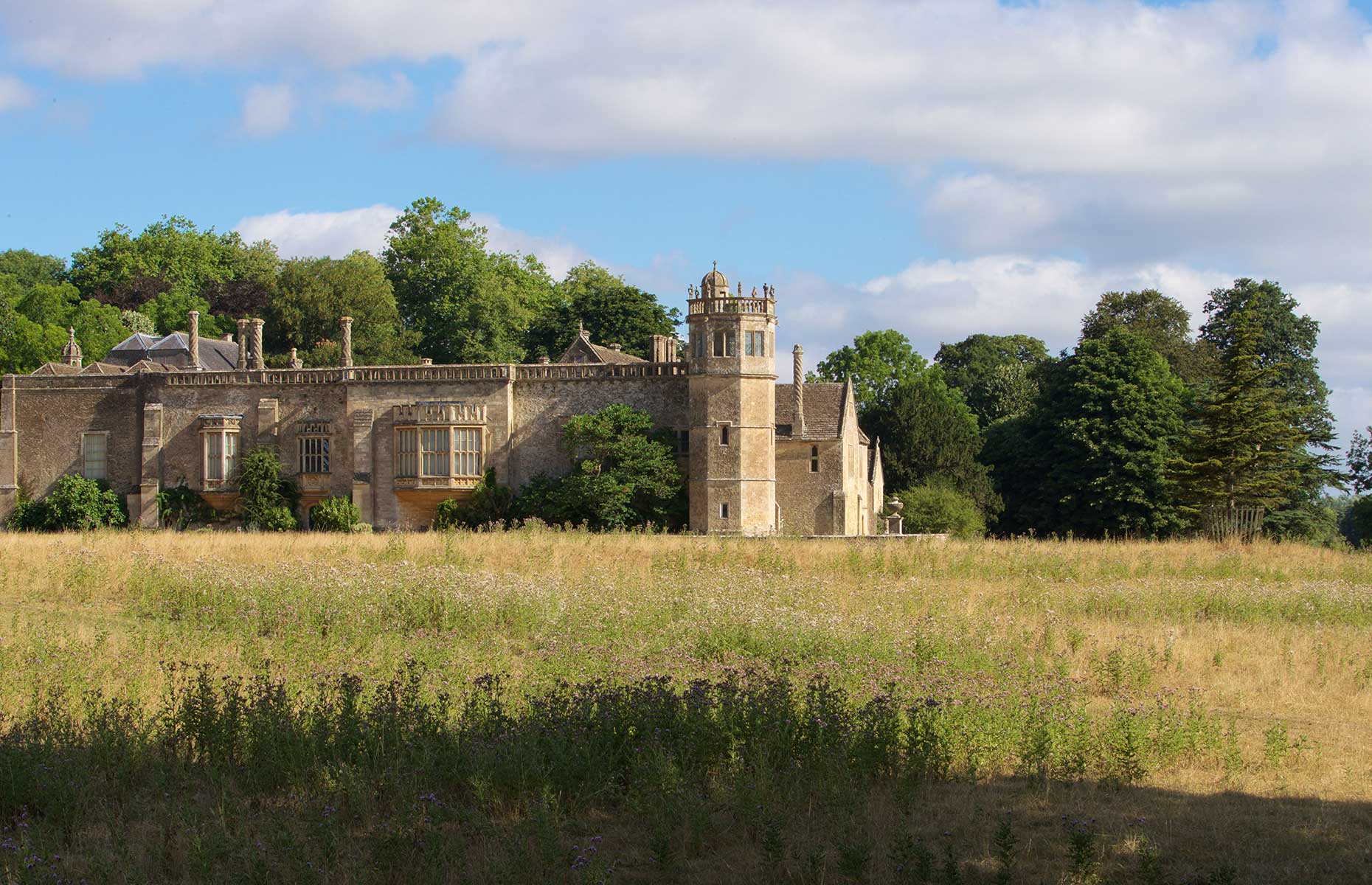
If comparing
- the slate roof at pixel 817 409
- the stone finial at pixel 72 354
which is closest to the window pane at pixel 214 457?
the stone finial at pixel 72 354

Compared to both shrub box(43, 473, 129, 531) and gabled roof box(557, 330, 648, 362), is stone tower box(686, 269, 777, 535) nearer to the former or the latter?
gabled roof box(557, 330, 648, 362)

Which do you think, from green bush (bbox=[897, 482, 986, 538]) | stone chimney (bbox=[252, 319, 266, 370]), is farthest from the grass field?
stone chimney (bbox=[252, 319, 266, 370])

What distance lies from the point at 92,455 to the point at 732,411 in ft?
72.1

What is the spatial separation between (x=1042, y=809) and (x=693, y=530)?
30.6 m

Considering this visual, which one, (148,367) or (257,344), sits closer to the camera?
(148,367)

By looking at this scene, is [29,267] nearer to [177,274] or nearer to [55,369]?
[177,274]

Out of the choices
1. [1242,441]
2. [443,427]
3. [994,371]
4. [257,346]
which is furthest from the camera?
[994,371]

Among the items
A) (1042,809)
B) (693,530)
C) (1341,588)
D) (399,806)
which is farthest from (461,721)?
→ (693,530)

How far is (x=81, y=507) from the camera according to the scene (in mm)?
45000

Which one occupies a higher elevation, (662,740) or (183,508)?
(183,508)

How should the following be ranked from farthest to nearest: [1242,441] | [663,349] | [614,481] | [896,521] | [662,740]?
1. [663,349]
2. [896,521]
3. [614,481]
4. [1242,441]
5. [662,740]

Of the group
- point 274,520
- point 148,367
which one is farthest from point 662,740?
point 148,367

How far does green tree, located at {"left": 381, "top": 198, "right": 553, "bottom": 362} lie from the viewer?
220 ft

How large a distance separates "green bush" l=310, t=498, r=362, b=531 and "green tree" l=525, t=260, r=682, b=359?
21.3 metres
